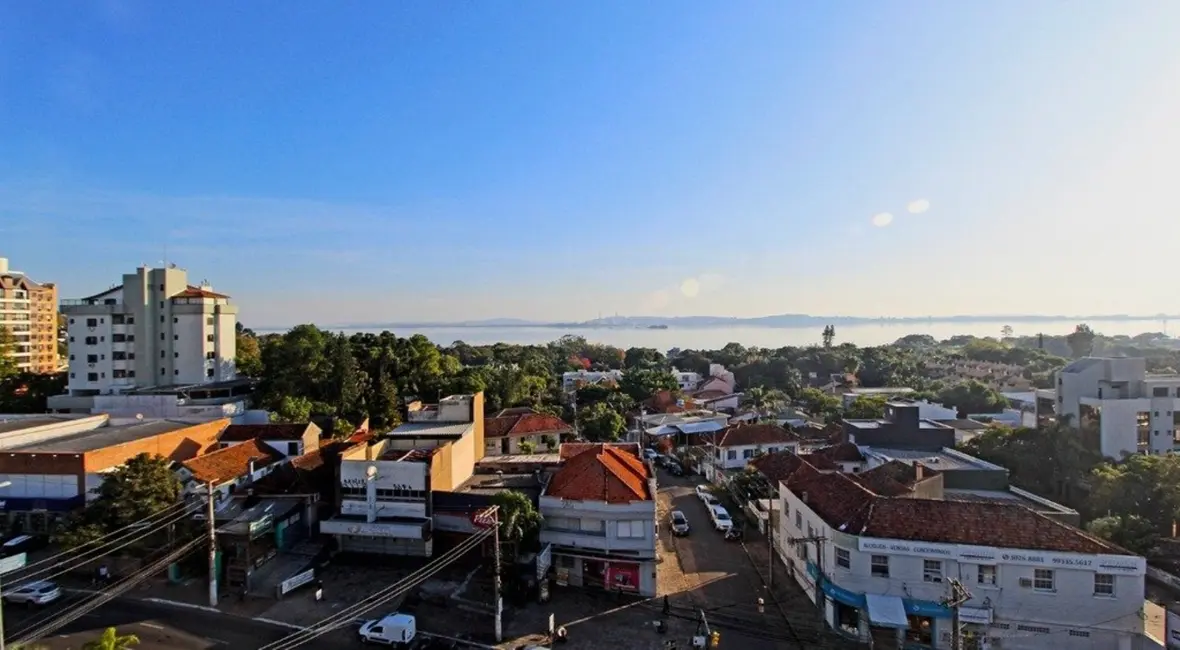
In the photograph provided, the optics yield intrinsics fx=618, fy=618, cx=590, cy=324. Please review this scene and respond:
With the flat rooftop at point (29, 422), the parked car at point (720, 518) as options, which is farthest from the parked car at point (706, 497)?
the flat rooftop at point (29, 422)

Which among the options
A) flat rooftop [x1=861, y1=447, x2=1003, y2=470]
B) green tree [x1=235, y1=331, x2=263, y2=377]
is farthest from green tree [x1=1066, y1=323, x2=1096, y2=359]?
green tree [x1=235, y1=331, x2=263, y2=377]

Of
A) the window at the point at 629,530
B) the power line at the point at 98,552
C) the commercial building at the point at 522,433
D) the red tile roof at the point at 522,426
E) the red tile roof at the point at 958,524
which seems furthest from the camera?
the red tile roof at the point at 522,426

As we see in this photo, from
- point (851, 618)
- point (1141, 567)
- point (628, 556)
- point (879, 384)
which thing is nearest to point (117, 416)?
point (628, 556)

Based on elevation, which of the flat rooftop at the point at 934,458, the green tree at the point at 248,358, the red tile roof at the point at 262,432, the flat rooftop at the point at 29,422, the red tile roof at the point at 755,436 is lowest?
the red tile roof at the point at 755,436

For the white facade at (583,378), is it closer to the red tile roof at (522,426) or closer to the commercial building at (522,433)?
the red tile roof at (522,426)

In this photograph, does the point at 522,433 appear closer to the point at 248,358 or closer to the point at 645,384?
the point at 645,384

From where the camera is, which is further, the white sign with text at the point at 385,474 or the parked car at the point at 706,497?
the parked car at the point at 706,497

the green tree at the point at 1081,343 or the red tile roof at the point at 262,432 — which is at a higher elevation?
the green tree at the point at 1081,343

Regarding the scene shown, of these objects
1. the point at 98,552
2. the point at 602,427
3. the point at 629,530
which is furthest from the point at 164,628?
the point at 602,427

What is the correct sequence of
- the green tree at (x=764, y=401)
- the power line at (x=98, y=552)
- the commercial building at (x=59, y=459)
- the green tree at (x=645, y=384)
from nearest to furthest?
the power line at (x=98, y=552), the commercial building at (x=59, y=459), the green tree at (x=764, y=401), the green tree at (x=645, y=384)
